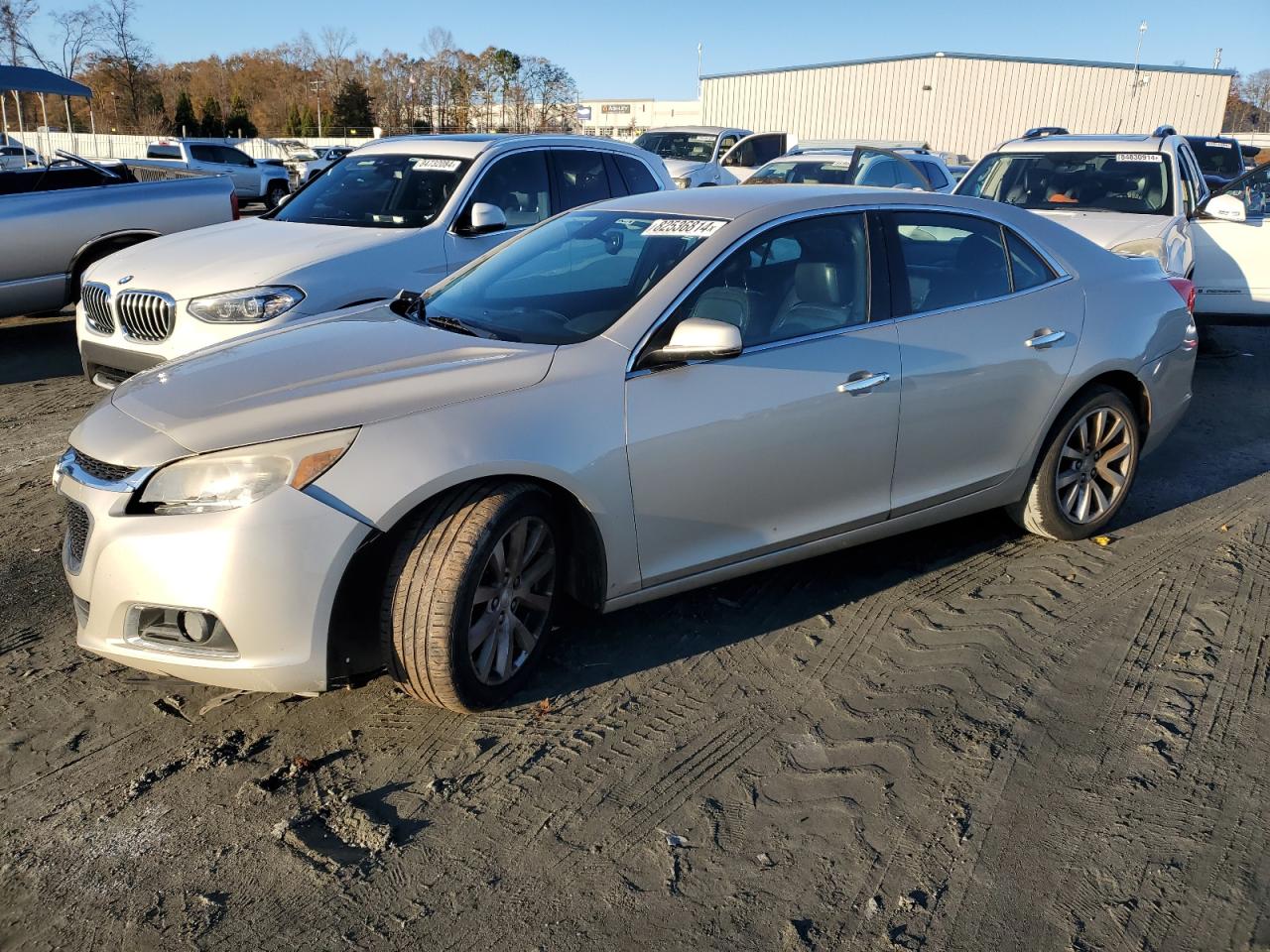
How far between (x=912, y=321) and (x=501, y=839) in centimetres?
258

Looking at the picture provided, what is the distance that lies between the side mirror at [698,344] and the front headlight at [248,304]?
3.28 metres

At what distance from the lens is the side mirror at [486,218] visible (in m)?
6.86

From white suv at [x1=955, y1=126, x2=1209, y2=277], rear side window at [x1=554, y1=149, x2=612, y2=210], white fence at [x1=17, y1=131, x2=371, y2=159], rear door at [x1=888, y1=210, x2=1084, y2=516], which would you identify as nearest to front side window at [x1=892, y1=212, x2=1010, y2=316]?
rear door at [x1=888, y1=210, x2=1084, y2=516]

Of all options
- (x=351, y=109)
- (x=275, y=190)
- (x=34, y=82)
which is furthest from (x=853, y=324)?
(x=351, y=109)

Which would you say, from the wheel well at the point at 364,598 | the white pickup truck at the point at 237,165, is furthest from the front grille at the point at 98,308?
the white pickup truck at the point at 237,165

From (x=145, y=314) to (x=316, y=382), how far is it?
3.55m

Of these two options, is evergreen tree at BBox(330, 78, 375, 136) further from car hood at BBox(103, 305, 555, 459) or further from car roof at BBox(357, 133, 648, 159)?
car hood at BBox(103, 305, 555, 459)

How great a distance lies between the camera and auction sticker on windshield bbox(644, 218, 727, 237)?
13.4 feet

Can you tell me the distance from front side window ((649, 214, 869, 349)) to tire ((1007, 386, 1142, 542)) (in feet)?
4.34

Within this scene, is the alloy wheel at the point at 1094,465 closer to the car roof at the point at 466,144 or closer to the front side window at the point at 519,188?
the front side window at the point at 519,188

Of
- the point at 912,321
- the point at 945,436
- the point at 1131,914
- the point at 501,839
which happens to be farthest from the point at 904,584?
the point at 501,839

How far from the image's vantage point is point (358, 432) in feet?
10.6

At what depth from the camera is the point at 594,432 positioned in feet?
11.6

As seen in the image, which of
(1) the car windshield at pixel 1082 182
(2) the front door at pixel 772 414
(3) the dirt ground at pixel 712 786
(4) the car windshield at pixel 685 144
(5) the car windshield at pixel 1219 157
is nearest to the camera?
(3) the dirt ground at pixel 712 786
